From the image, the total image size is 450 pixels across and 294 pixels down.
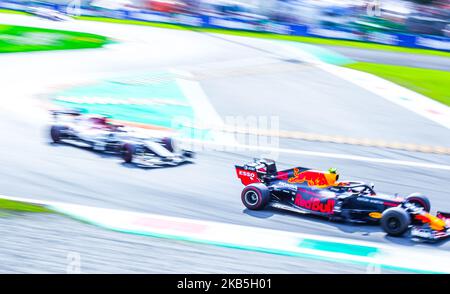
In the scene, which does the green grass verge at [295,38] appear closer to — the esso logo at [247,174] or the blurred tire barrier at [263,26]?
the blurred tire barrier at [263,26]

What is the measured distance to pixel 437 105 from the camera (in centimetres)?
1969

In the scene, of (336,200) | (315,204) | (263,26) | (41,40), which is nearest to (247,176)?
→ (315,204)

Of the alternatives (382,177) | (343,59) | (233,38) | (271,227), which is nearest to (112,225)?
(271,227)

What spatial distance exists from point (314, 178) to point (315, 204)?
507 millimetres

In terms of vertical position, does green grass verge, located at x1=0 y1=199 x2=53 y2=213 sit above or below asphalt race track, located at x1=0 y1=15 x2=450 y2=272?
below

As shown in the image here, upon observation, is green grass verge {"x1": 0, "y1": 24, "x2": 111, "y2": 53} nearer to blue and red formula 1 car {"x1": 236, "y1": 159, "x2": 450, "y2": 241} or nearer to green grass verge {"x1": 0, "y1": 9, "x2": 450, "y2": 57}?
green grass verge {"x1": 0, "y1": 9, "x2": 450, "y2": 57}

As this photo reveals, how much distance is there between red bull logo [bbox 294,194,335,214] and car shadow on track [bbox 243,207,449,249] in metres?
0.18

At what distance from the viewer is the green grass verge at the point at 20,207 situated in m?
10.9

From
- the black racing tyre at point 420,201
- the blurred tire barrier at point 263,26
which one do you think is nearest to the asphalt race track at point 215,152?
the black racing tyre at point 420,201

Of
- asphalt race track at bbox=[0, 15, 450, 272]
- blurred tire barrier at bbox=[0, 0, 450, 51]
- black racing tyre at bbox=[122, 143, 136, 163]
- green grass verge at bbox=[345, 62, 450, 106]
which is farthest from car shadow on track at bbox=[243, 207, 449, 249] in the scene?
blurred tire barrier at bbox=[0, 0, 450, 51]

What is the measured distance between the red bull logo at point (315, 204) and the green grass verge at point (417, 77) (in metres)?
10.4

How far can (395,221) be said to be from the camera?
10125 mm

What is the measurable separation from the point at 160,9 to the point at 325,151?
18.8 m

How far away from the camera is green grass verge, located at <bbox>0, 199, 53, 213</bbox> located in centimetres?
1088
